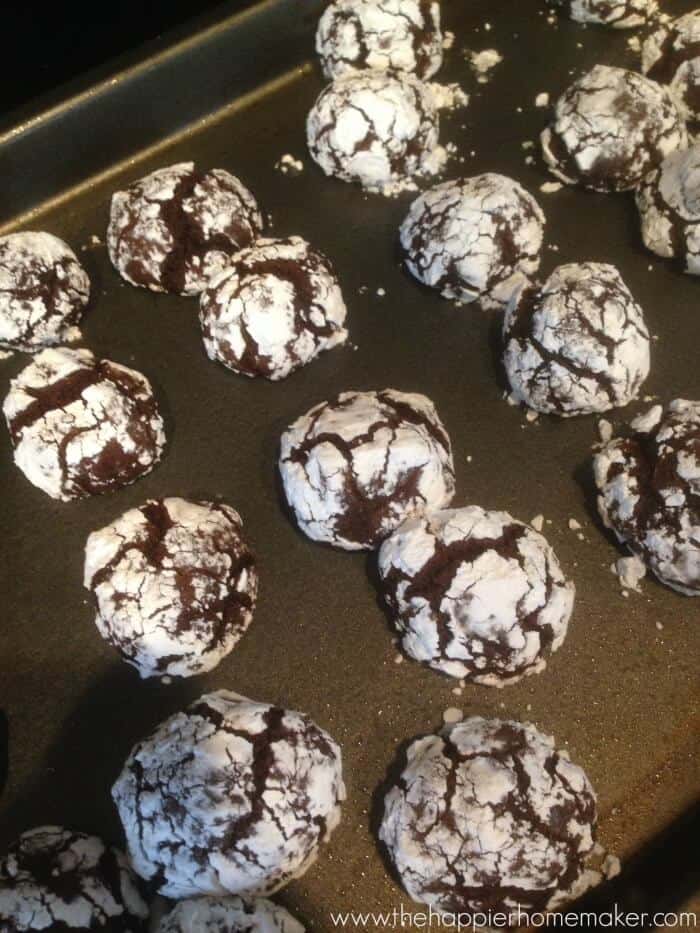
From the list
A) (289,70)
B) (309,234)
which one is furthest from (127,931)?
(289,70)

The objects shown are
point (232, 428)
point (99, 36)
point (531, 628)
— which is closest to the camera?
point (531, 628)

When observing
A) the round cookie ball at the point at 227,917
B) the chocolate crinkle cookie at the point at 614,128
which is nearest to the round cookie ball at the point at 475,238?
the chocolate crinkle cookie at the point at 614,128

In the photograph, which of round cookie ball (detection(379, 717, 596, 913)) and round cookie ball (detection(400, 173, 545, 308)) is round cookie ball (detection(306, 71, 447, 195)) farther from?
round cookie ball (detection(379, 717, 596, 913))

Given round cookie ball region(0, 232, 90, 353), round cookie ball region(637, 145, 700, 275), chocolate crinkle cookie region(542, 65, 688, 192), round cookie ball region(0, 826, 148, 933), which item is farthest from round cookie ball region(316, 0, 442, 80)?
round cookie ball region(0, 826, 148, 933)

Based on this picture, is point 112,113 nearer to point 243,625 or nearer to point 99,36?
point 99,36

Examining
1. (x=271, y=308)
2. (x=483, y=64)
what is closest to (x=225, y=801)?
(x=271, y=308)

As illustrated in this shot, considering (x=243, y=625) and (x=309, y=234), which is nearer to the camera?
(x=243, y=625)
